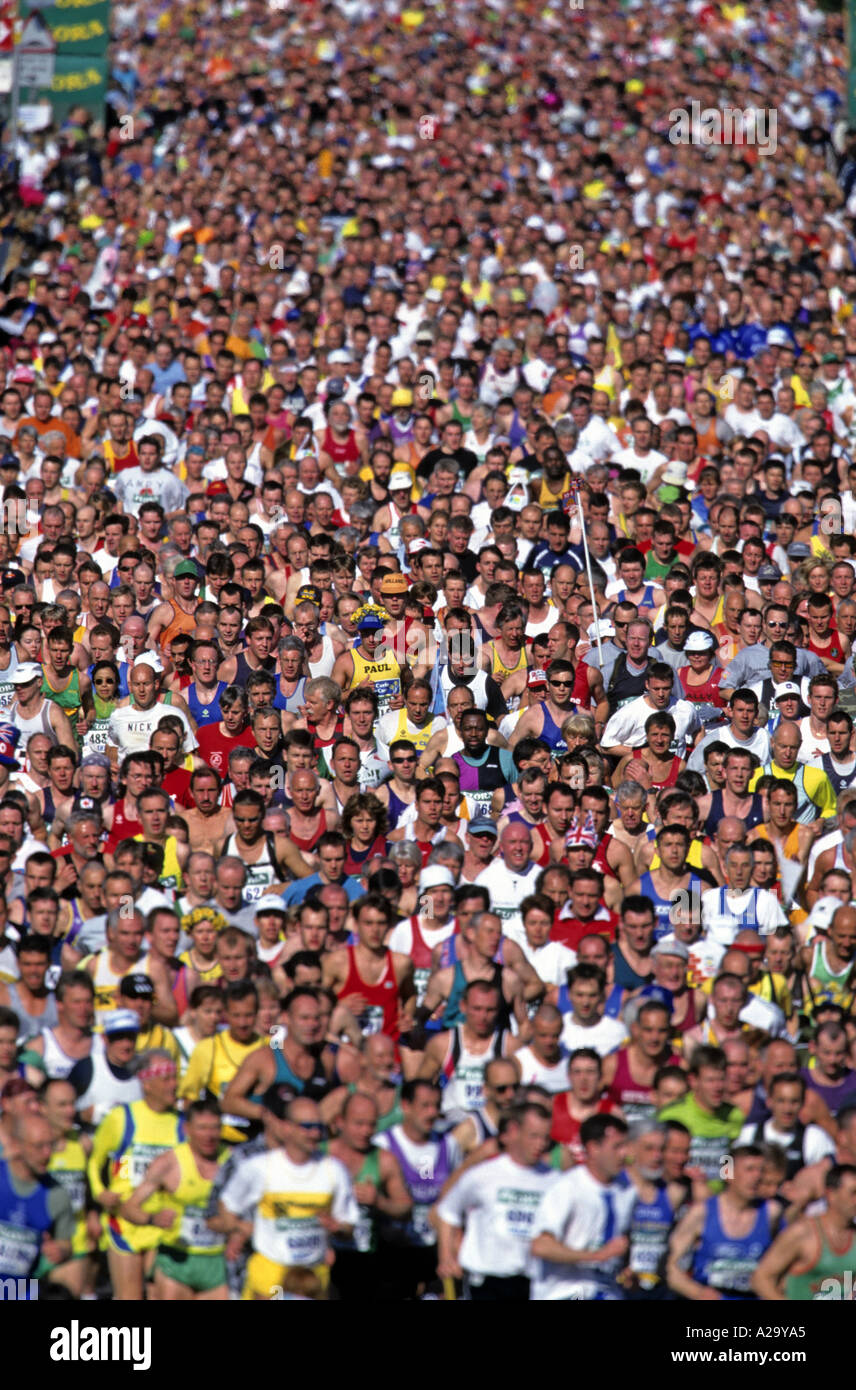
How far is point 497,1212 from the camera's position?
9578 mm

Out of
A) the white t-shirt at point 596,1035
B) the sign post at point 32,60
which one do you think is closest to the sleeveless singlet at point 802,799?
the white t-shirt at point 596,1035

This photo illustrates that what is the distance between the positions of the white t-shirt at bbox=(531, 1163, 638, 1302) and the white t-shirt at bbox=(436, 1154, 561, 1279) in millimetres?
60

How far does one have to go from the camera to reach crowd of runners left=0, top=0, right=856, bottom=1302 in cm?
970

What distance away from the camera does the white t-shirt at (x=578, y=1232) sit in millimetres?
9531

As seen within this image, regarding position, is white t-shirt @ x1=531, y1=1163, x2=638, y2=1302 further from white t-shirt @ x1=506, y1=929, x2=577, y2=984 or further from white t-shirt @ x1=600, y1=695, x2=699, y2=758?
white t-shirt @ x1=600, y1=695, x2=699, y2=758

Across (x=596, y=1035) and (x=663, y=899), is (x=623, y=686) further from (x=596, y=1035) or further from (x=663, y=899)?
(x=596, y=1035)

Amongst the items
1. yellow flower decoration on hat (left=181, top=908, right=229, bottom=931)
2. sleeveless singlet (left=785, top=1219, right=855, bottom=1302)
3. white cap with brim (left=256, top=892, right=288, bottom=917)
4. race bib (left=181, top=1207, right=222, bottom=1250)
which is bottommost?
sleeveless singlet (left=785, top=1219, right=855, bottom=1302)

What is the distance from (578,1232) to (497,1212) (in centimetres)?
41

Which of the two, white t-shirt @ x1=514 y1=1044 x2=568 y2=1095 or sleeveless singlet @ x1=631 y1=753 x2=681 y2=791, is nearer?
white t-shirt @ x1=514 y1=1044 x2=568 y2=1095

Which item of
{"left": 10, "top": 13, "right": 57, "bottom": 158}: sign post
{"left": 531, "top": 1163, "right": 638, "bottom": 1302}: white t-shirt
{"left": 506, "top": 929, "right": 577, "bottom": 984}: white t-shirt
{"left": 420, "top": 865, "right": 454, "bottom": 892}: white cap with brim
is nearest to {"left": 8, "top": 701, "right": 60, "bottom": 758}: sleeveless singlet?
{"left": 420, "top": 865, "right": 454, "bottom": 892}: white cap with brim

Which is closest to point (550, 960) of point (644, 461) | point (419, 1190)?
point (419, 1190)

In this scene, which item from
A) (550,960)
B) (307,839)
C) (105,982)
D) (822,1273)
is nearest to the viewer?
(822,1273)

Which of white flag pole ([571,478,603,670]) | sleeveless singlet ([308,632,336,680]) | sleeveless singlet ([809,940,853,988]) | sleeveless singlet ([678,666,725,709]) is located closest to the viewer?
sleeveless singlet ([809,940,853,988])

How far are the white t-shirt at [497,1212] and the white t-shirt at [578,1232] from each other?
60mm
